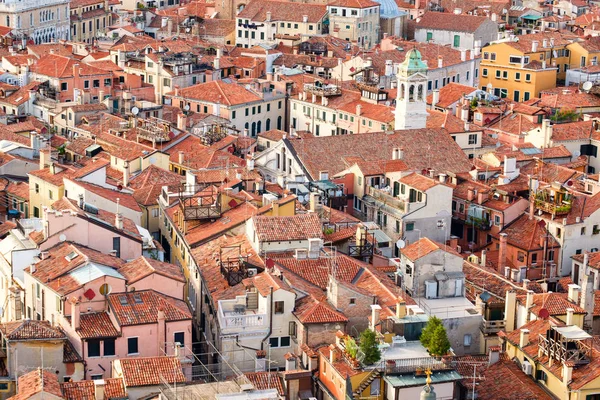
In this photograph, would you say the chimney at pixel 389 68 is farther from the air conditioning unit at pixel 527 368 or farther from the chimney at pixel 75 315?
the chimney at pixel 75 315

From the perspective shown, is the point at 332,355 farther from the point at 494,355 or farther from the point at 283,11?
the point at 283,11

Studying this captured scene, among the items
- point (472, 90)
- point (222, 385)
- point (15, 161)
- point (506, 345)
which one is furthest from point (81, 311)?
point (472, 90)

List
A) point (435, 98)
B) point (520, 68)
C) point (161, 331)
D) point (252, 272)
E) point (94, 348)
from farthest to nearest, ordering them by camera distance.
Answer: point (520, 68) → point (435, 98) → point (252, 272) → point (161, 331) → point (94, 348)

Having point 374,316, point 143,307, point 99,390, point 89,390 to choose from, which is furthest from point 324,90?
point 99,390

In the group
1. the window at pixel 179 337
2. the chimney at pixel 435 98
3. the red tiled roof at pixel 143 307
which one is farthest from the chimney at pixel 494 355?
the chimney at pixel 435 98

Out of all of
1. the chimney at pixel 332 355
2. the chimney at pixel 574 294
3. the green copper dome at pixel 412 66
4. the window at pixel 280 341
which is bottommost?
the window at pixel 280 341

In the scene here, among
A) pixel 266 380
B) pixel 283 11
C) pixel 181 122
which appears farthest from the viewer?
pixel 283 11

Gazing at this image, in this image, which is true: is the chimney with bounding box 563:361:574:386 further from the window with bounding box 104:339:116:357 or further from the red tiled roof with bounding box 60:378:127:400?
the window with bounding box 104:339:116:357
